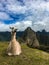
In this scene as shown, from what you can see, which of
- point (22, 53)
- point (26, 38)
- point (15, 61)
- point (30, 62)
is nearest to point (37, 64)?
point (30, 62)

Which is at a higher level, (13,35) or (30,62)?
(13,35)

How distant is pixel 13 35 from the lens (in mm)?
42969

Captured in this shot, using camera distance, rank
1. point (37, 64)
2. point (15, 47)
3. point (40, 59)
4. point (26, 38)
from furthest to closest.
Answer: point (26, 38) < point (15, 47) < point (40, 59) < point (37, 64)

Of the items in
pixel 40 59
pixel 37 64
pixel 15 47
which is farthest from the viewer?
pixel 15 47

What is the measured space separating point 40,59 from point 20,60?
3.91m

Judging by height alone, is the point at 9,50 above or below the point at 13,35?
below

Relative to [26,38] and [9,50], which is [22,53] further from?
[26,38]

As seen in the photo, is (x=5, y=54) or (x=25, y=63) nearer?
(x=25, y=63)

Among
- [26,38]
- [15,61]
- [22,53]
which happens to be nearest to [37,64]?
[15,61]

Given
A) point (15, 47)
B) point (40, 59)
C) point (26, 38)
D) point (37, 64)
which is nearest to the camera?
point (37, 64)

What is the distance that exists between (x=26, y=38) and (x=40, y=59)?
221 feet

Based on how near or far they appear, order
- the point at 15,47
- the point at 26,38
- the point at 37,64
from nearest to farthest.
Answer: the point at 37,64 → the point at 15,47 → the point at 26,38

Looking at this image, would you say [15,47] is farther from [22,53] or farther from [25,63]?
[25,63]

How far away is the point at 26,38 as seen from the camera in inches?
4203
